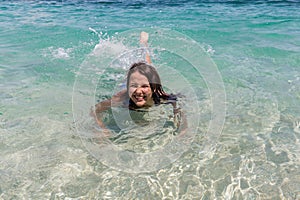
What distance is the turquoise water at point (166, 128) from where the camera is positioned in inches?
125

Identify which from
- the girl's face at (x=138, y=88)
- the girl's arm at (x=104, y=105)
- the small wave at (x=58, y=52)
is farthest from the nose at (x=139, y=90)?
the small wave at (x=58, y=52)

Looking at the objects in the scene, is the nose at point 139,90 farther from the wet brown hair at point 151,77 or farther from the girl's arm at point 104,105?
the girl's arm at point 104,105

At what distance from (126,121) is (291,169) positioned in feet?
7.35

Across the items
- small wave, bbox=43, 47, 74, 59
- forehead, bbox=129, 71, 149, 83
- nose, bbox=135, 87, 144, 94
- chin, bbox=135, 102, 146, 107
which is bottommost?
small wave, bbox=43, 47, 74, 59

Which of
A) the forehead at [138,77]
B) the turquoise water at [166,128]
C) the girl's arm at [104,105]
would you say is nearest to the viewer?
the turquoise water at [166,128]

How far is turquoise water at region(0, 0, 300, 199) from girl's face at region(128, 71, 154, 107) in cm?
51

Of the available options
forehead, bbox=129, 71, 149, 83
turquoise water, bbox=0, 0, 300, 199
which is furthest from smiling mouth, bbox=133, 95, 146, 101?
turquoise water, bbox=0, 0, 300, 199

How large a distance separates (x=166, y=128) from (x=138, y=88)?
2.49 feet

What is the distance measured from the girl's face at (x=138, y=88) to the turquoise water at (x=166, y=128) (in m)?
0.51

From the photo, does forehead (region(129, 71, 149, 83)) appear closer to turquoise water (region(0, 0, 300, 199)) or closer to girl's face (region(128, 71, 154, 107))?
girl's face (region(128, 71, 154, 107))

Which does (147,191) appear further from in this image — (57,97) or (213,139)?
(57,97)

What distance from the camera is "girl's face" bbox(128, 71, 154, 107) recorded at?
12.8 feet

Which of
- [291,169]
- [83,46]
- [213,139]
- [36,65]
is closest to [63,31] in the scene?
[83,46]

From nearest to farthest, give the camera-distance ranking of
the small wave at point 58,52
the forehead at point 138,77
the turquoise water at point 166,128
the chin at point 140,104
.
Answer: the turquoise water at point 166,128 < the forehead at point 138,77 < the chin at point 140,104 < the small wave at point 58,52
